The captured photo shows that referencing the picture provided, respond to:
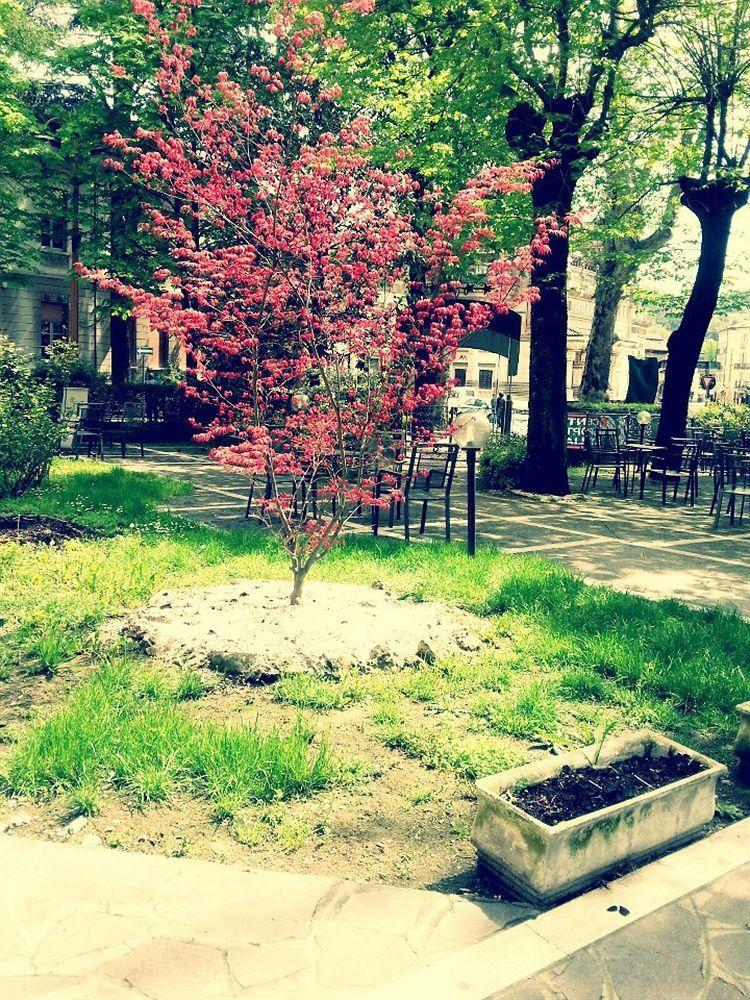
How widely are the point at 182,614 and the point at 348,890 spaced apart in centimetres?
304

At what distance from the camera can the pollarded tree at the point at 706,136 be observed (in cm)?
1509

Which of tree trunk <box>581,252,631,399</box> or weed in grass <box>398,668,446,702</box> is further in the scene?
tree trunk <box>581,252,631,399</box>

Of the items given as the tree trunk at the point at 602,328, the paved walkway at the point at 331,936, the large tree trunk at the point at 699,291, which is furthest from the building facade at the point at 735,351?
the paved walkway at the point at 331,936

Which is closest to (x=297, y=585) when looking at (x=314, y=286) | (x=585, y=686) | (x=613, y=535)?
(x=585, y=686)

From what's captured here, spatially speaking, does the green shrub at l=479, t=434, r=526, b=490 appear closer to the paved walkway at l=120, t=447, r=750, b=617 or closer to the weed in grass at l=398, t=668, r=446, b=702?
the paved walkway at l=120, t=447, r=750, b=617

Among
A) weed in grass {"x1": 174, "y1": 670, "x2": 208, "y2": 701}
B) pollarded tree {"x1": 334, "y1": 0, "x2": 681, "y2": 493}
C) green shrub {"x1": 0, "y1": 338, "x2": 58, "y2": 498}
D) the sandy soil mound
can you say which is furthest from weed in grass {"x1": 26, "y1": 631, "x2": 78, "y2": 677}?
pollarded tree {"x1": 334, "y1": 0, "x2": 681, "y2": 493}

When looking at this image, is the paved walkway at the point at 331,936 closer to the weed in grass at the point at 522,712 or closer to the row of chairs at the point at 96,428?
the weed in grass at the point at 522,712

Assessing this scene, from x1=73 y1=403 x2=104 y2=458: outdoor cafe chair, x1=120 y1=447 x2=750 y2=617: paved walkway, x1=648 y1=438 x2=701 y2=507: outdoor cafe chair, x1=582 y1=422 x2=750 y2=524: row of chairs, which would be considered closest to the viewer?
x1=120 y1=447 x2=750 y2=617: paved walkway

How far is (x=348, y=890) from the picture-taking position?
2.98 m

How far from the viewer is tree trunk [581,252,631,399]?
88.2 feet

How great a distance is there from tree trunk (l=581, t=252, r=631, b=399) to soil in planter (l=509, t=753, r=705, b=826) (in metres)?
24.2

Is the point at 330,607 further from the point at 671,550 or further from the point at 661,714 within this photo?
the point at 671,550

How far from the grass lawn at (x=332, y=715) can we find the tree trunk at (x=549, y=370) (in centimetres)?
730

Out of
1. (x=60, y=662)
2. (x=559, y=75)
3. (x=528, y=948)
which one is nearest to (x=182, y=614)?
(x=60, y=662)
